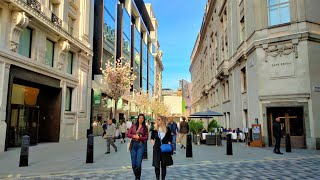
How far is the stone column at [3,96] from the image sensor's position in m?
14.5

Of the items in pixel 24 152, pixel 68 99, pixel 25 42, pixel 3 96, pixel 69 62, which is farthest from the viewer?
pixel 69 62

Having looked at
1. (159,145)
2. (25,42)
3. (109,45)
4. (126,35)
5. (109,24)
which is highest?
(126,35)

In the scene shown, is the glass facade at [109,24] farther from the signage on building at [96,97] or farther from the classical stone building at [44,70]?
the signage on building at [96,97]

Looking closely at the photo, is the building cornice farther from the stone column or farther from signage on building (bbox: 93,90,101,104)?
signage on building (bbox: 93,90,101,104)

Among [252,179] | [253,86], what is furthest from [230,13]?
[252,179]

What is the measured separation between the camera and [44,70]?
18859 millimetres

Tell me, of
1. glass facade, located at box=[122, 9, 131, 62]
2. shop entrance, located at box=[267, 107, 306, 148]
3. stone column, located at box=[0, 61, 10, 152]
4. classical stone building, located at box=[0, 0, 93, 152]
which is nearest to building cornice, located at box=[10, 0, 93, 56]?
classical stone building, located at box=[0, 0, 93, 152]

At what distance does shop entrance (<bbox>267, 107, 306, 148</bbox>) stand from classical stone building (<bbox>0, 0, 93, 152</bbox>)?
15.2 meters

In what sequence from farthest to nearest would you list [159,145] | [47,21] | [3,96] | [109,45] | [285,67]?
[109,45]
[47,21]
[285,67]
[3,96]
[159,145]

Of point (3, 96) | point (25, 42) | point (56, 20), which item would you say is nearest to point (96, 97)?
point (56, 20)

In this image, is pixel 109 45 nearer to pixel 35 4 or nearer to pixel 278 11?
pixel 35 4

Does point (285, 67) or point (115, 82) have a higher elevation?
point (115, 82)

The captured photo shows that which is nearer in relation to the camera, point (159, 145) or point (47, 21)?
point (159, 145)

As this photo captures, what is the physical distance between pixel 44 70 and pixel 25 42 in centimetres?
221
